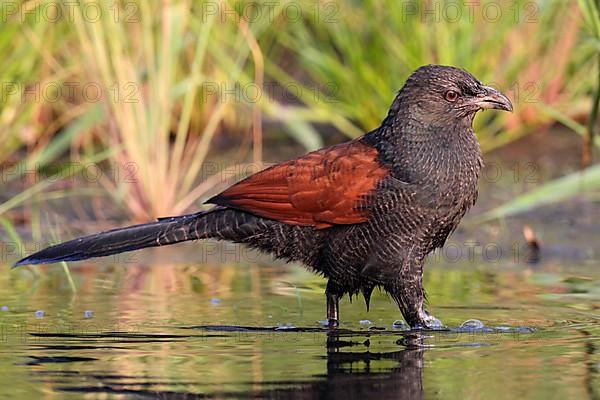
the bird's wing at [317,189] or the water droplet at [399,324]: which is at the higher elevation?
the bird's wing at [317,189]

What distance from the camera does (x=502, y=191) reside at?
874 cm

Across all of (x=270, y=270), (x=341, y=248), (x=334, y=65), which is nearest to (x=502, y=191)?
(x=334, y=65)

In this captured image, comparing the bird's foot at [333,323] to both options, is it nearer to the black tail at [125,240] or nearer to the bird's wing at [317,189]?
the bird's wing at [317,189]

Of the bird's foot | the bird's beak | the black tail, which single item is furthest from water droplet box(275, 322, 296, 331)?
the bird's beak

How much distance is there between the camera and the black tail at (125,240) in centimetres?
562

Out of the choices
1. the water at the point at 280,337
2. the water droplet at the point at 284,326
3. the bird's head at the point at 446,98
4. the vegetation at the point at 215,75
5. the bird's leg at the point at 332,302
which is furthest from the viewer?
the vegetation at the point at 215,75

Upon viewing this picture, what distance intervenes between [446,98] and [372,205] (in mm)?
536

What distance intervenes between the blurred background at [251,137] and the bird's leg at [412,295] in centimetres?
15

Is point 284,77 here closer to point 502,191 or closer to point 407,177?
point 502,191

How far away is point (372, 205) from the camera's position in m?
5.44

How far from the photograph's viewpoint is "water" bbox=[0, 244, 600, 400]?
4102 millimetres

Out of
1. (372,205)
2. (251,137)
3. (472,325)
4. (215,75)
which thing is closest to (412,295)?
(472,325)

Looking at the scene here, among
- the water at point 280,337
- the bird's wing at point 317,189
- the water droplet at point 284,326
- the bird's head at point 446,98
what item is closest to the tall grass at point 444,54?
the water at point 280,337

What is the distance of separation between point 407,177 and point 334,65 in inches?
155
